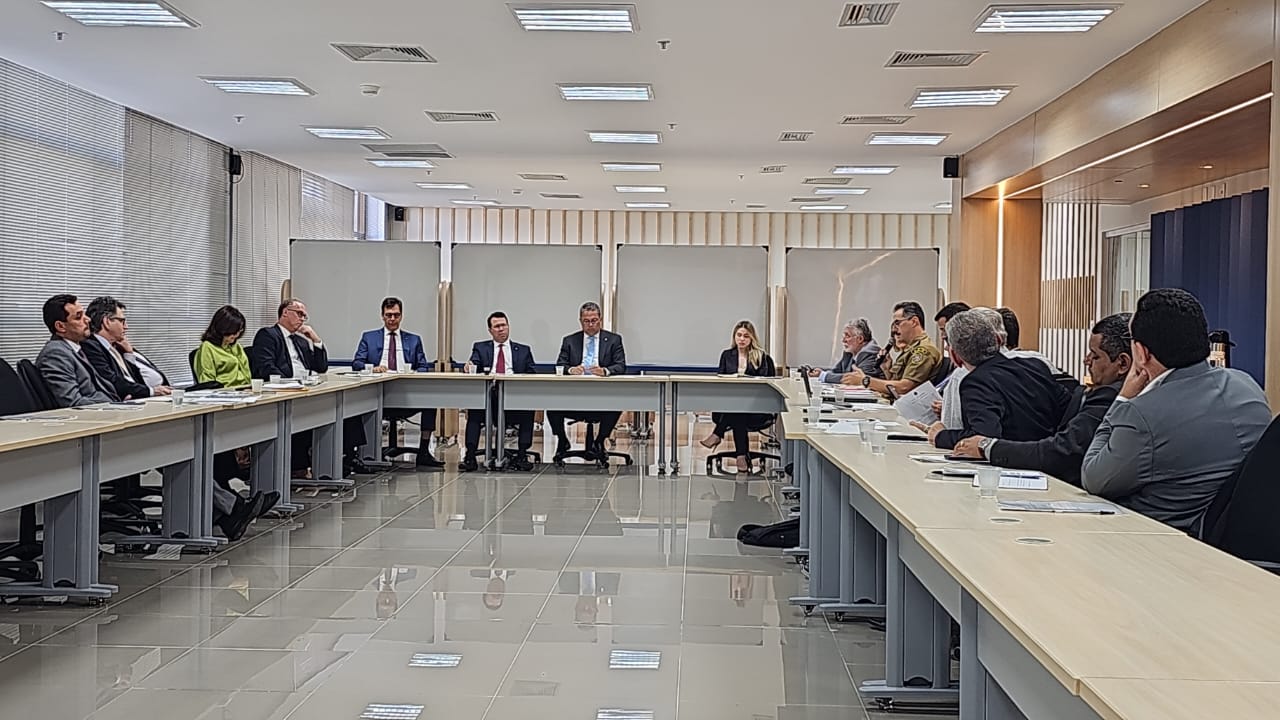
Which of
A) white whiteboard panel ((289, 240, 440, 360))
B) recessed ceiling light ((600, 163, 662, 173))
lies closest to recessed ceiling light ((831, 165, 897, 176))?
recessed ceiling light ((600, 163, 662, 173))

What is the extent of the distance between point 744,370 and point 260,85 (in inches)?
191

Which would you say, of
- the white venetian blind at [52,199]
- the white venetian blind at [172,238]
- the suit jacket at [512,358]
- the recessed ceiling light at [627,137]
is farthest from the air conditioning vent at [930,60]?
the white venetian blind at [172,238]

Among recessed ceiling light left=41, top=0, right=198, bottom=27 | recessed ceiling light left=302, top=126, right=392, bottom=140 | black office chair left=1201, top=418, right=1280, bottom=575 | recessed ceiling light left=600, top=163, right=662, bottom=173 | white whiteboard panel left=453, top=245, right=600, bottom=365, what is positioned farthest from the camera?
white whiteboard panel left=453, top=245, right=600, bottom=365

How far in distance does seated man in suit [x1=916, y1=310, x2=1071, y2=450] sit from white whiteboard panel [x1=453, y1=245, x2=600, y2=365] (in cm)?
845

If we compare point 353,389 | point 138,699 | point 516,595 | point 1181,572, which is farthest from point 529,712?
point 353,389

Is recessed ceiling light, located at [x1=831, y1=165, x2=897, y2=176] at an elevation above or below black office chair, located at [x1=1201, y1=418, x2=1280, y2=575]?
above

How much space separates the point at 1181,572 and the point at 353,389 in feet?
25.6

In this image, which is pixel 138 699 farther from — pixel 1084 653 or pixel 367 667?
pixel 1084 653

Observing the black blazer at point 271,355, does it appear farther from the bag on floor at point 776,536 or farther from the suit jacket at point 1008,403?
the suit jacket at point 1008,403

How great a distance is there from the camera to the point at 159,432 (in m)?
5.98

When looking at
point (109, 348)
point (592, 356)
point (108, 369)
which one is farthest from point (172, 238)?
point (592, 356)

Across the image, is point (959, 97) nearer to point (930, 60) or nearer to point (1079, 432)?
point (930, 60)

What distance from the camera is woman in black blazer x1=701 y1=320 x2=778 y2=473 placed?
1063 cm

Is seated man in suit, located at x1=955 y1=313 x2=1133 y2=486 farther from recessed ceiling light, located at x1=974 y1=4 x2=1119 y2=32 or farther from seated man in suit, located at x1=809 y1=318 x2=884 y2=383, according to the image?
seated man in suit, located at x1=809 y1=318 x2=884 y2=383
